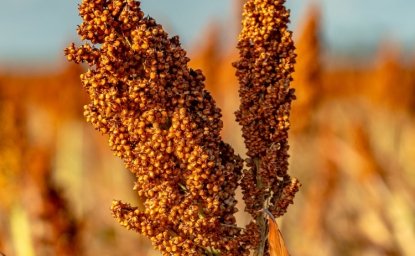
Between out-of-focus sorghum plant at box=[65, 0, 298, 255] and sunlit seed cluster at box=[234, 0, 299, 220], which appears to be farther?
sunlit seed cluster at box=[234, 0, 299, 220]

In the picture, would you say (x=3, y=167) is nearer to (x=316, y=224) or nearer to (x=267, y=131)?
(x=316, y=224)

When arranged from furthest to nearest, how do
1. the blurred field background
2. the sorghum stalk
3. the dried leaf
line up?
the blurred field background → the sorghum stalk → the dried leaf

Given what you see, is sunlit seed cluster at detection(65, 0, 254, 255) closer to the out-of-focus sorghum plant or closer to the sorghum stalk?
the out-of-focus sorghum plant

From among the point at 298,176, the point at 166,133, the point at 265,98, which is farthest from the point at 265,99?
the point at 298,176

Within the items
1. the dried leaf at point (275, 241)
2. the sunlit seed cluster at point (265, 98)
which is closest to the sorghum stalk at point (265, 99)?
the sunlit seed cluster at point (265, 98)

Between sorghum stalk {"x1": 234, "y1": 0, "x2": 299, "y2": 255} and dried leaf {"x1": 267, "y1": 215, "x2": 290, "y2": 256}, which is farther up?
sorghum stalk {"x1": 234, "y1": 0, "x2": 299, "y2": 255}

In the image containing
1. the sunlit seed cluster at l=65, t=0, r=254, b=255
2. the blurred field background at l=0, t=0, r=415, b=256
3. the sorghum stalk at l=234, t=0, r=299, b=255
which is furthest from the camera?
the blurred field background at l=0, t=0, r=415, b=256

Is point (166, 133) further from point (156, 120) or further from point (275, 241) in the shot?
point (275, 241)

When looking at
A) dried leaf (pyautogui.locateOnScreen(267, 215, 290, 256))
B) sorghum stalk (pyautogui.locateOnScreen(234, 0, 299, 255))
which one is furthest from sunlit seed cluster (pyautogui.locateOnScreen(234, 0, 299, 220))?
dried leaf (pyautogui.locateOnScreen(267, 215, 290, 256))
